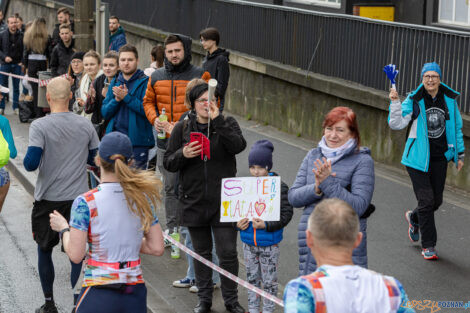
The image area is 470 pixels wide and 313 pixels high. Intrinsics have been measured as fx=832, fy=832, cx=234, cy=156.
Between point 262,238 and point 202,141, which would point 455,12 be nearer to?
point 202,141

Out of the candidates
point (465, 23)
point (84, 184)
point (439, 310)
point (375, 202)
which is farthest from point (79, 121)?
point (465, 23)

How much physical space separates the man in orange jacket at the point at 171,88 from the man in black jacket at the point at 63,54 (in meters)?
A: 6.08

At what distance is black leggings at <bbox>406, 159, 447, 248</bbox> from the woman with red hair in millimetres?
2893

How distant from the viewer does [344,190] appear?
524 centimetres

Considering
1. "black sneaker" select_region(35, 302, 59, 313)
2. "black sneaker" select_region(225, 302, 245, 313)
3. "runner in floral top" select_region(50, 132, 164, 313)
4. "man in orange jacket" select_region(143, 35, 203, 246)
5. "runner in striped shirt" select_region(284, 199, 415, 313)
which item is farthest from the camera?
"man in orange jacket" select_region(143, 35, 203, 246)

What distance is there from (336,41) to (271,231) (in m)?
7.97

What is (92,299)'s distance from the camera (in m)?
4.88

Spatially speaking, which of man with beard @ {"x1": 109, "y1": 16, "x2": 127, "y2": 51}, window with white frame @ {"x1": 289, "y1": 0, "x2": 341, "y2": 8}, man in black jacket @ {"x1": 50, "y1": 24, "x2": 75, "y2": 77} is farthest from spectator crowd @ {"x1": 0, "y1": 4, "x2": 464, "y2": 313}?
window with white frame @ {"x1": 289, "y1": 0, "x2": 341, "y2": 8}

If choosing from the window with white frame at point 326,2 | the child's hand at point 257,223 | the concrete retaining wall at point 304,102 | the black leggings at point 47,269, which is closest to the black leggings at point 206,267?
the child's hand at point 257,223

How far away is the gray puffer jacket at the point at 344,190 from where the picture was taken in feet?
17.2

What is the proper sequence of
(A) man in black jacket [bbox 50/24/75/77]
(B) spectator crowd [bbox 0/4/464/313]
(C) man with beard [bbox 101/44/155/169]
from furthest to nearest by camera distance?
(A) man in black jacket [bbox 50/24/75/77] < (C) man with beard [bbox 101/44/155/169] < (B) spectator crowd [bbox 0/4/464/313]

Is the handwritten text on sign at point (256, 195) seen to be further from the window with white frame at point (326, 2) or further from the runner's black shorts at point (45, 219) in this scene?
the window with white frame at point (326, 2)

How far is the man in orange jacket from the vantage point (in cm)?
805

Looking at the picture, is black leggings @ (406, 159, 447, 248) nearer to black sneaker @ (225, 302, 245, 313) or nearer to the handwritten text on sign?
black sneaker @ (225, 302, 245, 313)
